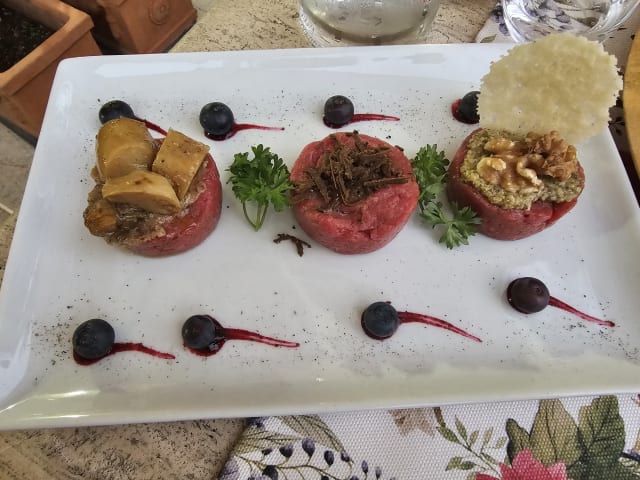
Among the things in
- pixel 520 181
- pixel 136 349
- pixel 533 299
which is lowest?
pixel 533 299

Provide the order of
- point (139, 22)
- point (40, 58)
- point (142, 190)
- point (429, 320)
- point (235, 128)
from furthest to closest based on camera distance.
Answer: point (139, 22), point (40, 58), point (235, 128), point (429, 320), point (142, 190)

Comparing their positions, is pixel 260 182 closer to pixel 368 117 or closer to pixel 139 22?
pixel 368 117

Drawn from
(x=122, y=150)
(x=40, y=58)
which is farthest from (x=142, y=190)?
(x=40, y=58)

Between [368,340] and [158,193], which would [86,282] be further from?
[368,340]

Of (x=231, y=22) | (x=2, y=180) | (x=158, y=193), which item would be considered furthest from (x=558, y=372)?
(x=2, y=180)

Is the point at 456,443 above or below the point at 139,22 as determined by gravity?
below

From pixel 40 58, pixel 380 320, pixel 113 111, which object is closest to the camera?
pixel 380 320

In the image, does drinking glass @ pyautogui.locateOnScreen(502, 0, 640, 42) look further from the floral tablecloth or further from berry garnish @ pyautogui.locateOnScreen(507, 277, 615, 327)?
the floral tablecloth
